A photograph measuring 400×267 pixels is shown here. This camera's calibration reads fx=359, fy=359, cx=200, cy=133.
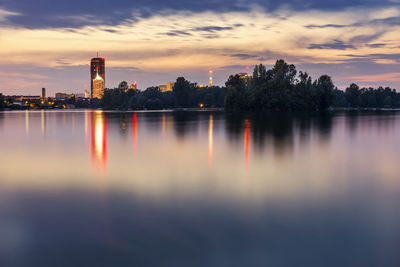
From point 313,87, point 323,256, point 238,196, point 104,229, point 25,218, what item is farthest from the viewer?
point 313,87

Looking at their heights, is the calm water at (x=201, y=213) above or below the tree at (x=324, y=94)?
below

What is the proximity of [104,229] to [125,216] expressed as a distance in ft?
3.26

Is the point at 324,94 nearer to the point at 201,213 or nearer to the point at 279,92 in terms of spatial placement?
the point at 279,92

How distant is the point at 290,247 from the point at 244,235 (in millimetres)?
1096

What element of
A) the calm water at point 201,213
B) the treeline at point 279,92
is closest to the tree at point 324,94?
the treeline at point 279,92

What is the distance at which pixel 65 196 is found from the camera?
11.7 metres

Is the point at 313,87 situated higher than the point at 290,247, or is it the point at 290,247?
the point at 313,87

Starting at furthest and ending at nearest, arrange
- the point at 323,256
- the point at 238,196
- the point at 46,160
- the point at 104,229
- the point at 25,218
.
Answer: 1. the point at 46,160
2. the point at 238,196
3. the point at 25,218
4. the point at 104,229
5. the point at 323,256

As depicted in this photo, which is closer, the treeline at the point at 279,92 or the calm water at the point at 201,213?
the calm water at the point at 201,213

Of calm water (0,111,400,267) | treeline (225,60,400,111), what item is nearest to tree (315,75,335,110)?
treeline (225,60,400,111)

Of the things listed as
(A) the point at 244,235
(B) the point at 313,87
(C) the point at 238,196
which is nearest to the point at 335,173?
(C) the point at 238,196

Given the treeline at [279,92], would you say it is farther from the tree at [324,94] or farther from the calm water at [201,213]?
the calm water at [201,213]

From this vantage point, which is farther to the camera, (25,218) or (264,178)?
(264,178)

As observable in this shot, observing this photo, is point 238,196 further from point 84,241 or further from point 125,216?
point 84,241
